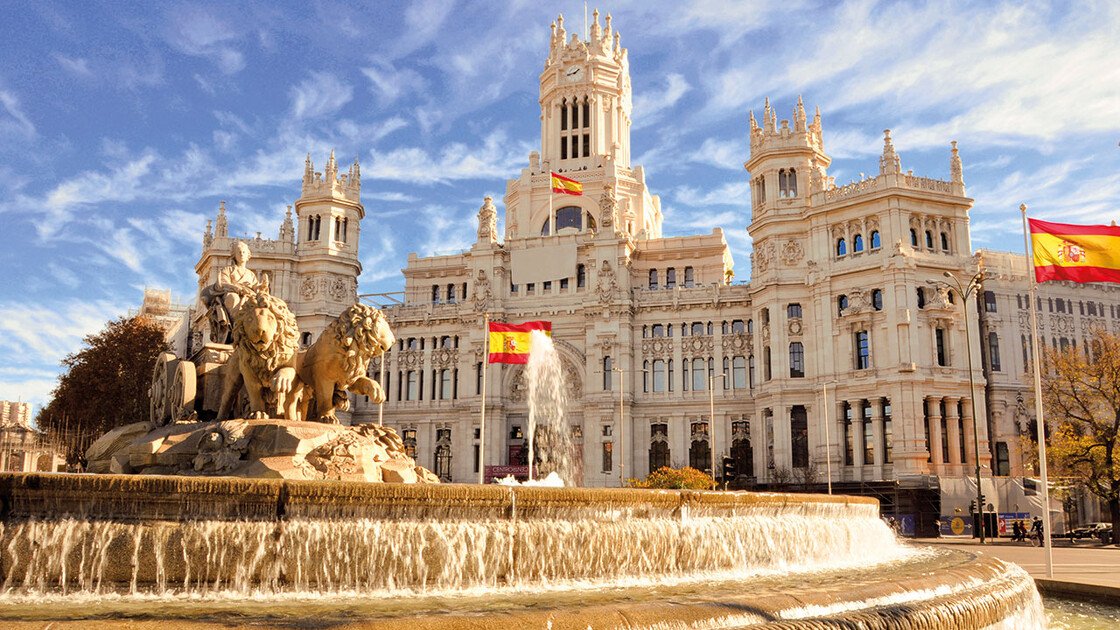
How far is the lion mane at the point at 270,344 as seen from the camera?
45.0 ft

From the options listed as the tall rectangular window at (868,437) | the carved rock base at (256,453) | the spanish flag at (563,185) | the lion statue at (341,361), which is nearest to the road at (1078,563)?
the carved rock base at (256,453)

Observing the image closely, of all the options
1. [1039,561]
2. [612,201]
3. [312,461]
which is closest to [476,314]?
[612,201]

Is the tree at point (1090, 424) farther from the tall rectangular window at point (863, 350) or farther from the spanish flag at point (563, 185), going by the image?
the spanish flag at point (563, 185)

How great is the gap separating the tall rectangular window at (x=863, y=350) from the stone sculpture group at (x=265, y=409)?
49354 millimetres

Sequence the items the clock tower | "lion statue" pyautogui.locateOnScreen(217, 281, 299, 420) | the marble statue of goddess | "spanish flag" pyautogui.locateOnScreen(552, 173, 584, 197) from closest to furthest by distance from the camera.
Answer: "lion statue" pyautogui.locateOnScreen(217, 281, 299, 420)
the marble statue of goddess
"spanish flag" pyautogui.locateOnScreen(552, 173, 584, 197)
the clock tower

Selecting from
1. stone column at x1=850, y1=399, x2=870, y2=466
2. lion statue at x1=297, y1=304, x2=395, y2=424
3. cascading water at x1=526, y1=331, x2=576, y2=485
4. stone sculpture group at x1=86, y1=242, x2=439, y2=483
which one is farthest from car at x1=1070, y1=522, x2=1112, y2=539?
lion statue at x1=297, y1=304, x2=395, y2=424

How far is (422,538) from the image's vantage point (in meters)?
10.8

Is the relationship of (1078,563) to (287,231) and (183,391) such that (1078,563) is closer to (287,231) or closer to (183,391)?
(183,391)

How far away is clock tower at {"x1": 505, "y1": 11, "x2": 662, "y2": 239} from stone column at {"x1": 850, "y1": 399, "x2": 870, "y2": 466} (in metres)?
25.9

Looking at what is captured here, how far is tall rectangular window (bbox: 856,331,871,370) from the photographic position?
194 feet

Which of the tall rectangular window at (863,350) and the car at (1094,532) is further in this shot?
the tall rectangular window at (863,350)

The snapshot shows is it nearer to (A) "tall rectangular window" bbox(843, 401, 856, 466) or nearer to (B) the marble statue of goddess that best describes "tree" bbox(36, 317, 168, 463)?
(B) the marble statue of goddess

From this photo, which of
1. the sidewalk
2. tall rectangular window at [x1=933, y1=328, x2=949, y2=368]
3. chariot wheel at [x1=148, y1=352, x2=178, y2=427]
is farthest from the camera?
tall rectangular window at [x1=933, y1=328, x2=949, y2=368]

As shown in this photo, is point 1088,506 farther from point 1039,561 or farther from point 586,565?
point 586,565
